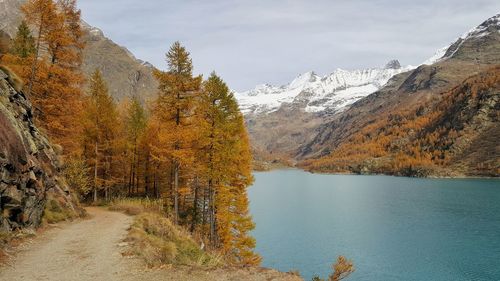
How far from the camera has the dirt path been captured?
14305 mm

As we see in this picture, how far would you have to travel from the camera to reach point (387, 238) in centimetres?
6031

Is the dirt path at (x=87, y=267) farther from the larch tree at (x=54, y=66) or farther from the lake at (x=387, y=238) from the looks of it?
the lake at (x=387, y=238)

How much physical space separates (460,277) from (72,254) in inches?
1593

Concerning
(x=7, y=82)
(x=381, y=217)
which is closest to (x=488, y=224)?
(x=381, y=217)

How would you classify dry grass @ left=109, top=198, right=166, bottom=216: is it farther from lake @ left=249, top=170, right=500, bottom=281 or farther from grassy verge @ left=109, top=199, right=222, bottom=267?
lake @ left=249, top=170, right=500, bottom=281

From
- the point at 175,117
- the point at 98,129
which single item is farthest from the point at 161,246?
the point at 98,129

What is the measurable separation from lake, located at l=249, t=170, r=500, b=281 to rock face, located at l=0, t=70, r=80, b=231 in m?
29.1

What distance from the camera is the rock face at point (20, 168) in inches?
698

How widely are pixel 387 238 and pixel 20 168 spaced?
54.9 m

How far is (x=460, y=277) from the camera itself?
41.4 m

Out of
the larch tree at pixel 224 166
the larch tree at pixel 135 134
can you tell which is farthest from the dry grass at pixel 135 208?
the larch tree at pixel 135 134

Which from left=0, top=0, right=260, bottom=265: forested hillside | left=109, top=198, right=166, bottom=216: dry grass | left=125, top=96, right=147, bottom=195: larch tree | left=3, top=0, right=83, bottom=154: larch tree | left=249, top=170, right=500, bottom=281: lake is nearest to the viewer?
left=3, top=0, right=83, bottom=154: larch tree

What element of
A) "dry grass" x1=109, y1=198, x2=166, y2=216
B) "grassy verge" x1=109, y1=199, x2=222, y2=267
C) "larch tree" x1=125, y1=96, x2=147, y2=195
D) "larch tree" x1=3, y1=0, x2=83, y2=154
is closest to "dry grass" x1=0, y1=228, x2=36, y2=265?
"grassy verge" x1=109, y1=199, x2=222, y2=267

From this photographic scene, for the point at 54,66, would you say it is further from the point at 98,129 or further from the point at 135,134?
the point at 135,134
